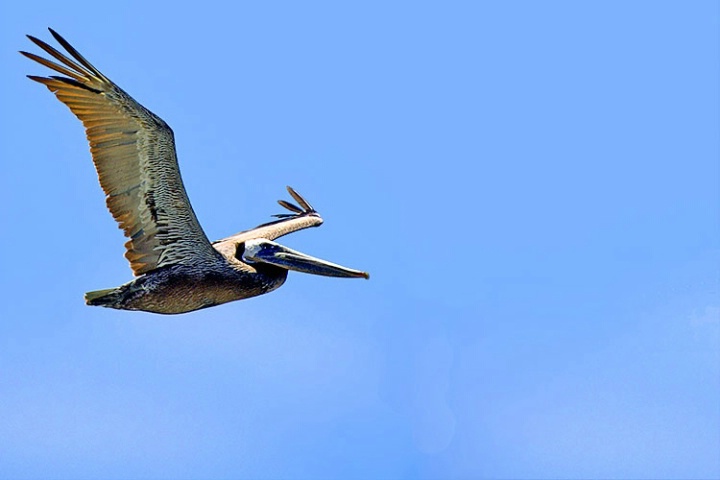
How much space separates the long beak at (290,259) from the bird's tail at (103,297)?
1.65 meters

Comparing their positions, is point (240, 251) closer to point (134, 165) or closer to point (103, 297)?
point (103, 297)

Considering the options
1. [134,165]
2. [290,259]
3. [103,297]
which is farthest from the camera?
[290,259]

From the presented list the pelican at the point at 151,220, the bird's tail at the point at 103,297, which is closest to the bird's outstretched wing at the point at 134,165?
the pelican at the point at 151,220

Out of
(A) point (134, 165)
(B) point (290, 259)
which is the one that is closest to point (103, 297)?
(A) point (134, 165)

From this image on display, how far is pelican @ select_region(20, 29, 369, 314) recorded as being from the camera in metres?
11.1

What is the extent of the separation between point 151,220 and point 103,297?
3.13 ft

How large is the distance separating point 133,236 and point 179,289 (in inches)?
29.3

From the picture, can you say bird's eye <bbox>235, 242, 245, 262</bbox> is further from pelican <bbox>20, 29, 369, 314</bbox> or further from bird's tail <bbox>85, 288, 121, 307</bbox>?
bird's tail <bbox>85, 288, 121, 307</bbox>

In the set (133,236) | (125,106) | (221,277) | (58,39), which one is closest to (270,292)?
(221,277)

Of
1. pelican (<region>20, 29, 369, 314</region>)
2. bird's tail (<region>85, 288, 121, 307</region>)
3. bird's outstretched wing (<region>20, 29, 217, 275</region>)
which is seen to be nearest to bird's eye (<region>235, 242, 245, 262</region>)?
pelican (<region>20, 29, 369, 314</region>)

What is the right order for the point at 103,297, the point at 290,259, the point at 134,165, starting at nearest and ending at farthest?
the point at 134,165
the point at 103,297
the point at 290,259

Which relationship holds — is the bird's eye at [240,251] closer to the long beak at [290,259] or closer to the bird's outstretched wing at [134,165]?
the long beak at [290,259]

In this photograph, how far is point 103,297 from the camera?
38.9 feet

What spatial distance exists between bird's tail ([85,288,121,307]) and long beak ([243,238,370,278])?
1652mm
